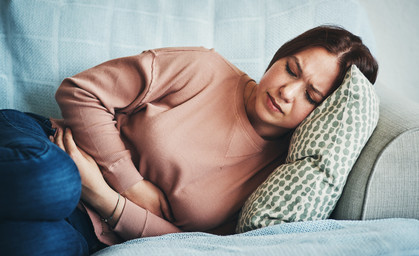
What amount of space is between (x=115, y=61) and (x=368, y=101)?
667 mm

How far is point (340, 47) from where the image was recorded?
→ 3.10 feet

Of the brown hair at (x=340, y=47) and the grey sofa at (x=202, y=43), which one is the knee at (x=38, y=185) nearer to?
the grey sofa at (x=202, y=43)

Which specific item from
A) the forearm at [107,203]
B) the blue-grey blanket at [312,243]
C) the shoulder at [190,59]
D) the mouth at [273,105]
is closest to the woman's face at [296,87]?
the mouth at [273,105]

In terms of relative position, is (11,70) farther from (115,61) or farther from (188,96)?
(188,96)

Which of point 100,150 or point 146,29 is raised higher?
point 146,29

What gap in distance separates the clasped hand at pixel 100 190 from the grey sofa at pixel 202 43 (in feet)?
0.92

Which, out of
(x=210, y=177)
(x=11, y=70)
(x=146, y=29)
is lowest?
(x=210, y=177)

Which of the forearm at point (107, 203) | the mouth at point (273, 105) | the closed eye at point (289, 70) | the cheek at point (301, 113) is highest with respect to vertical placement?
the closed eye at point (289, 70)

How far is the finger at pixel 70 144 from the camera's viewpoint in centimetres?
88

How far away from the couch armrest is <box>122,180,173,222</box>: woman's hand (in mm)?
466

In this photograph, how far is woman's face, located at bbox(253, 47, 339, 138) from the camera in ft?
3.03

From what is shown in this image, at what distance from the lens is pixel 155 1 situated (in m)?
1.23

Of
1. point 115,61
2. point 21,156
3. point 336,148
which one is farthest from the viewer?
point 115,61

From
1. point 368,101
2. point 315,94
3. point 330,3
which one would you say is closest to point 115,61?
point 315,94
